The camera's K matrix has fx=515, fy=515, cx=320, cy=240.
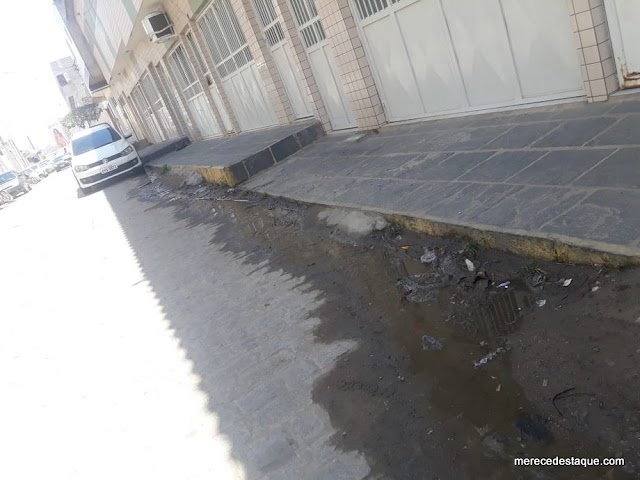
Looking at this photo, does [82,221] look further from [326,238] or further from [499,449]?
[499,449]

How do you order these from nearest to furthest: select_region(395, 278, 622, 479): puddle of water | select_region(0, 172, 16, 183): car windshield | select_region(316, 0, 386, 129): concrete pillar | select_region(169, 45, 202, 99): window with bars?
select_region(395, 278, 622, 479): puddle of water
select_region(316, 0, 386, 129): concrete pillar
select_region(169, 45, 202, 99): window with bars
select_region(0, 172, 16, 183): car windshield

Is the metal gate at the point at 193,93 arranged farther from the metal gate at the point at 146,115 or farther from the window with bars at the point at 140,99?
the window with bars at the point at 140,99

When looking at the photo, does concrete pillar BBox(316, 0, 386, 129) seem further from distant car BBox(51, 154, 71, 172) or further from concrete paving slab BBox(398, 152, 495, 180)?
distant car BBox(51, 154, 71, 172)

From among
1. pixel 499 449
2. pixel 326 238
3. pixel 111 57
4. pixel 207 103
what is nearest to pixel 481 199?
pixel 326 238

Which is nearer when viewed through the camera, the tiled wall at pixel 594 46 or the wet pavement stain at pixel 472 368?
the wet pavement stain at pixel 472 368

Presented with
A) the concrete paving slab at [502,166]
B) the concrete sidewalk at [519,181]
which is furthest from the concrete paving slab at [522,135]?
the concrete paving slab at [502,166]

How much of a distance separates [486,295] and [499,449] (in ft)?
4.05

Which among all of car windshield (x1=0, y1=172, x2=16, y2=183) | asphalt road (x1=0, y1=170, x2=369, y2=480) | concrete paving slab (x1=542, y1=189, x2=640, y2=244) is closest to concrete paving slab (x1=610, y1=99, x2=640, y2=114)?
concrete paving slab (x1=542, y1=189, x2=640, y2=244)

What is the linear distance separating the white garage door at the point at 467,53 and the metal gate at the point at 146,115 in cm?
1924

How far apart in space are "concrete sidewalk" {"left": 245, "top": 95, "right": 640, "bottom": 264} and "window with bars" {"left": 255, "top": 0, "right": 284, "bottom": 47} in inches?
153

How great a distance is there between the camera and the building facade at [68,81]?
69.6 m

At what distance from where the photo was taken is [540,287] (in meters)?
2.97

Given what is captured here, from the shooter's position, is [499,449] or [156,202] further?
[156,202]

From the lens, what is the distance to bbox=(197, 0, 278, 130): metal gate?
10.8 meters
